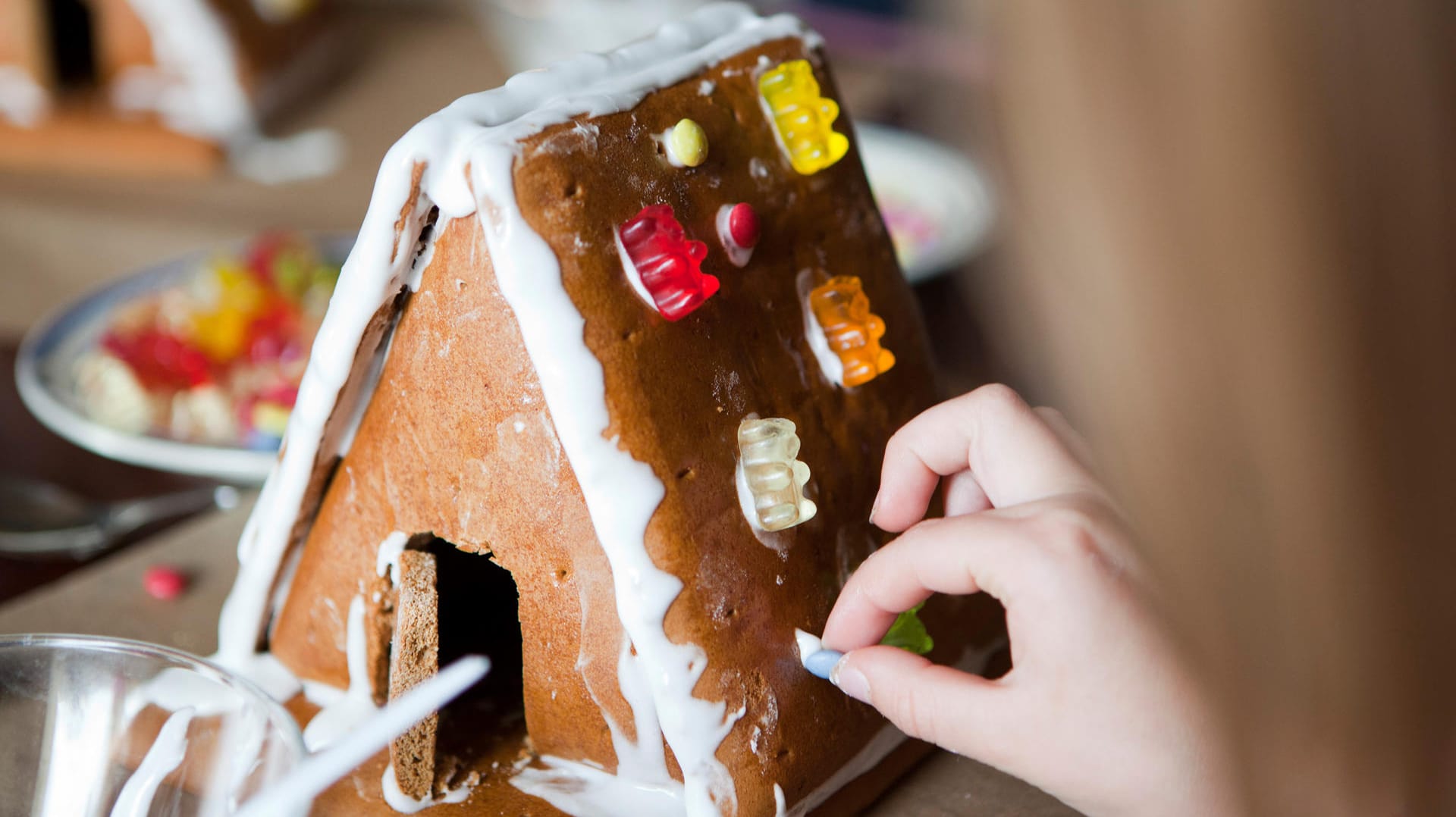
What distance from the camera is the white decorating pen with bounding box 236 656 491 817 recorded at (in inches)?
28.1

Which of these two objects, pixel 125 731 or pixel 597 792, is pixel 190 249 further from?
pixel 597 792

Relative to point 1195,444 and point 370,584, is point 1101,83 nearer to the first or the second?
point 1195,444

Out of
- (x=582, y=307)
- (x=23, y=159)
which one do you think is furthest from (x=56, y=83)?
(x=582, y=307)

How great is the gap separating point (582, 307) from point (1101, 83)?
480 mm

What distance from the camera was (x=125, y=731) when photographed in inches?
31.5

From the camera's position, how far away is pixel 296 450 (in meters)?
0.89

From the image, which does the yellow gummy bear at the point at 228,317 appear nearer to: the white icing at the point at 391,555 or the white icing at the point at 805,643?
the white icing at the point at 391,555

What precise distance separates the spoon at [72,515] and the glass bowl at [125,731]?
533mm

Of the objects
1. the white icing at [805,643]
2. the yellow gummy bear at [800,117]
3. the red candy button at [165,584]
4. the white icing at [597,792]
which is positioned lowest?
the white icing at [597,792]

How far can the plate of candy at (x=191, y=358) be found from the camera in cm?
146

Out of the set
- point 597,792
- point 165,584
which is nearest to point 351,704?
point 597,792

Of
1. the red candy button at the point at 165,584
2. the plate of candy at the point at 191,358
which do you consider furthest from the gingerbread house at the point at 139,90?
the red candy button at the point at 165,584

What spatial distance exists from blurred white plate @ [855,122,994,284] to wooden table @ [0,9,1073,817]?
0.06m

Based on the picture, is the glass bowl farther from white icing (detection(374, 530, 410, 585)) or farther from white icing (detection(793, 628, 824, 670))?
white icing (detection(793, 628, 824, 670))
